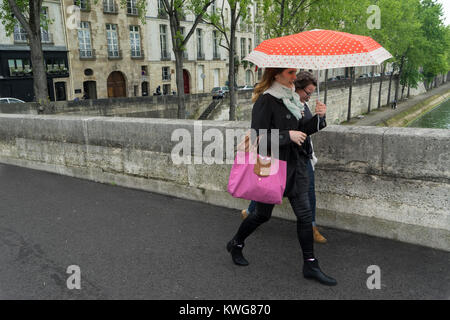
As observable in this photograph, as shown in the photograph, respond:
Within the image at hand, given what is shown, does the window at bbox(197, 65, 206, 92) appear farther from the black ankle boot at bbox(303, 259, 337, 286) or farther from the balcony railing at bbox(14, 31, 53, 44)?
the black ankle boot at bbox(303, 259, 337, 286)

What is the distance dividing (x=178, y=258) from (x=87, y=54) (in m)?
34.9

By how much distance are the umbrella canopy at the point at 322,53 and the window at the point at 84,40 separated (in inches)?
1371

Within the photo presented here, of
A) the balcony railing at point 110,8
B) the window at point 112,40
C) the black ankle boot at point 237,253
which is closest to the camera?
the black ankle boot at point 237,253

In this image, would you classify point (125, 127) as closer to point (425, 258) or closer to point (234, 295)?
point (234, 295)

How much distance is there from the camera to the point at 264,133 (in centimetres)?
323

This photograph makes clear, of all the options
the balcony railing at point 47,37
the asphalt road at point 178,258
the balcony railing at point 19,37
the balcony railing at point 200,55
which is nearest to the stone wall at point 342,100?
the balcony railing at point 200,55

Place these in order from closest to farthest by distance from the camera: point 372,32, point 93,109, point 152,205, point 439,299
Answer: point 439,299 < point 152,205 < point 93,109 < point 372,32

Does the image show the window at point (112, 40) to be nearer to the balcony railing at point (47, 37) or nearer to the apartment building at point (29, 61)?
the apartment building at point (29, 61)

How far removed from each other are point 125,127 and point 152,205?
4.43 ft

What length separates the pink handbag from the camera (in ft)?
10.5

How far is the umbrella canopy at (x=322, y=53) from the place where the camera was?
2.92 m

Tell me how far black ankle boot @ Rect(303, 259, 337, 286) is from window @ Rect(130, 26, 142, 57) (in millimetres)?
38189

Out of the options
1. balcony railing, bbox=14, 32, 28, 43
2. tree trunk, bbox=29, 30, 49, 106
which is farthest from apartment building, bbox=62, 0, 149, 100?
tree trunk, bbox=29, 30, 49, 106
